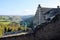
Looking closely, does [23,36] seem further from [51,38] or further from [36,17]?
[36,17]

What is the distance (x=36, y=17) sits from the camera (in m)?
37.2

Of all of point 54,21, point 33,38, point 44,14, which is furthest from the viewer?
point 44,14

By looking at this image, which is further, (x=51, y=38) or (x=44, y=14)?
(x=44, y=14)

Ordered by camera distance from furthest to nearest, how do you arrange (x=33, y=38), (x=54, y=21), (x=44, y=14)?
1. (x=44, y=14)
2. (x=33, y=38)
3. (x=54, y=21)

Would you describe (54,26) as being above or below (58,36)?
above

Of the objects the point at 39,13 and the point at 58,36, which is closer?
the point at 58,36

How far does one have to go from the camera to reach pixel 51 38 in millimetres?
10766

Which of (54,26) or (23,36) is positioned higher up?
(54,26)

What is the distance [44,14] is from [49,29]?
2473cm

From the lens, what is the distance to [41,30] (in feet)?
35.9

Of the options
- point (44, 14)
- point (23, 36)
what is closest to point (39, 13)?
point (44, 14)

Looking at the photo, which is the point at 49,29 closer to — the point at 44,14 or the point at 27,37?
the point at 27,37

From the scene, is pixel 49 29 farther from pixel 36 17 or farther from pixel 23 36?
pixel 36 17

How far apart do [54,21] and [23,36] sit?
2.61 metres
